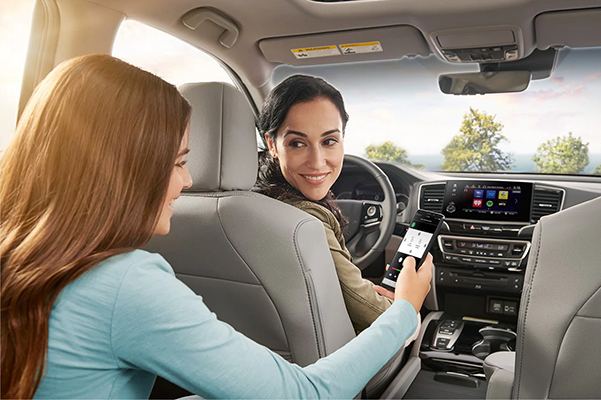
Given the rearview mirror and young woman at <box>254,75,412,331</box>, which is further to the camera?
the rearview mirror

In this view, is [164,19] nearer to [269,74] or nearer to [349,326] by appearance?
[269,74]

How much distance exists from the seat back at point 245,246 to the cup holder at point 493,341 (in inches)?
68.8

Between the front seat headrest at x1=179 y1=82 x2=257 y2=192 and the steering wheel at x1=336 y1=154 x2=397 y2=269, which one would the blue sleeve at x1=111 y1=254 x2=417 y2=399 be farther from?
the steering wheel at x1=336 y1=154 x2=397 y2=269

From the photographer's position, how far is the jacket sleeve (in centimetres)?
167

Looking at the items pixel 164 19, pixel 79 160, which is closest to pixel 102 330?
pixel 79 160

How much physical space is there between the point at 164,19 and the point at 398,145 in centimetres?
685

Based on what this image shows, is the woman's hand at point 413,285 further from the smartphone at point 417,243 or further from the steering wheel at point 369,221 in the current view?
the steering wheel at point 369,221

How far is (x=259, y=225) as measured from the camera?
1452 millimetres

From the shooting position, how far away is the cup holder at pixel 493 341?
2996mm

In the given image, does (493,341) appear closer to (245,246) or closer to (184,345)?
(245,246)

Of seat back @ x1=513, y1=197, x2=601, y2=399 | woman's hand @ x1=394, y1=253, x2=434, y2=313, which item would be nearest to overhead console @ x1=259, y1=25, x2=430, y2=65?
woman's hand @ x1=394, y1=253, x2=434, y2=313

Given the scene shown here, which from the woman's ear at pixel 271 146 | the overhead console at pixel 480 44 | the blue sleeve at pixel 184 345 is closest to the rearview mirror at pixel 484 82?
the overhead console at pixel 480 44

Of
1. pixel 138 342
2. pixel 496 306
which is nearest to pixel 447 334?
pixel 496 306

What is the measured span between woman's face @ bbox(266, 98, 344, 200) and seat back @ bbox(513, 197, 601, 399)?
2.61 feet
